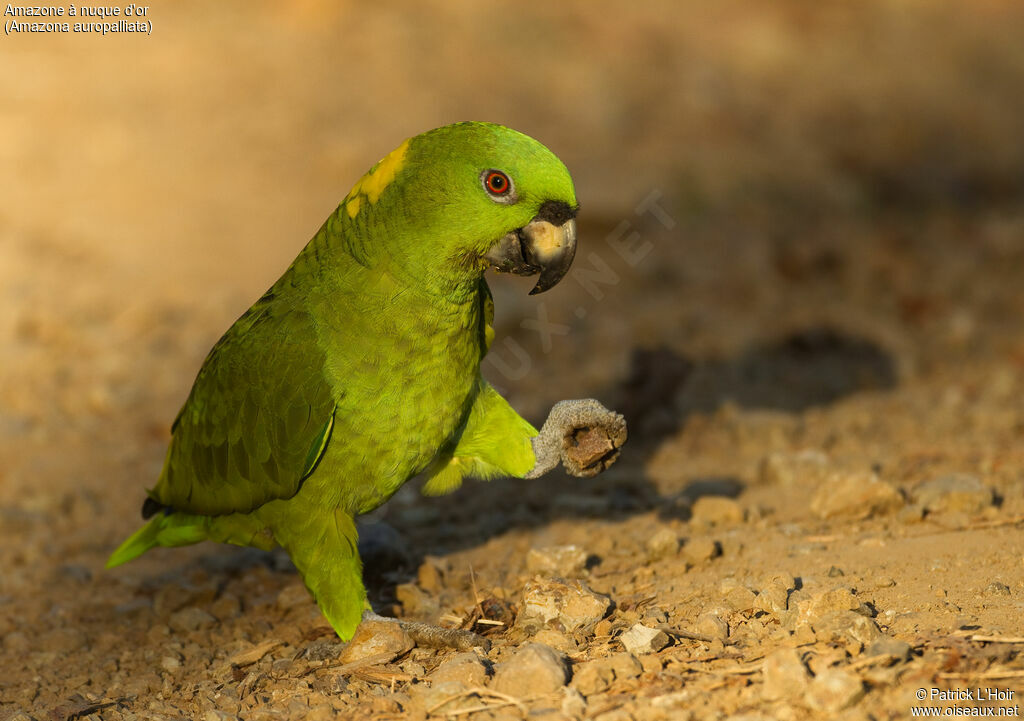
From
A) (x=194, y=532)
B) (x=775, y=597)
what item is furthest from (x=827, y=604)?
(x=194, y=532)

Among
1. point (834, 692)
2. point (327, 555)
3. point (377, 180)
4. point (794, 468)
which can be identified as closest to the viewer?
point (834, 692)

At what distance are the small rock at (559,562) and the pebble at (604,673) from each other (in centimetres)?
117

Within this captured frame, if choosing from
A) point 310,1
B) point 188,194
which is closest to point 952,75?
point 310,1

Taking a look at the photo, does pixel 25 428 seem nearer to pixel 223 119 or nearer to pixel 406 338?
pixel 406 338

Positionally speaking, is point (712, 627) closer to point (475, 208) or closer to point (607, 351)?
point (475, 208)

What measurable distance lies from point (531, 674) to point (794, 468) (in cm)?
265

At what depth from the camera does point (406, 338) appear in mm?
3646

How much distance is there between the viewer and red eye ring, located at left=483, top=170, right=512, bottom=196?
3.46 m

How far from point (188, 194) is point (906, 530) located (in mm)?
7126

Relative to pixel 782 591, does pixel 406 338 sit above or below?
above

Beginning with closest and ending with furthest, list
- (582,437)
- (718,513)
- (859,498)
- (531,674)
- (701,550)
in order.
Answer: (531,674) < (582,437) < (701,550) < (859,498) < (718,513)

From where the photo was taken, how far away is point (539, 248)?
A: 3.55m

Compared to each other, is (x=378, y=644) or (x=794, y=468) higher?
(x=794, y=468)

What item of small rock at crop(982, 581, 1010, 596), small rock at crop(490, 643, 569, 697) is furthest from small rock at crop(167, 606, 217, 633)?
small rock at crop(982, 581, 1010, 596)
